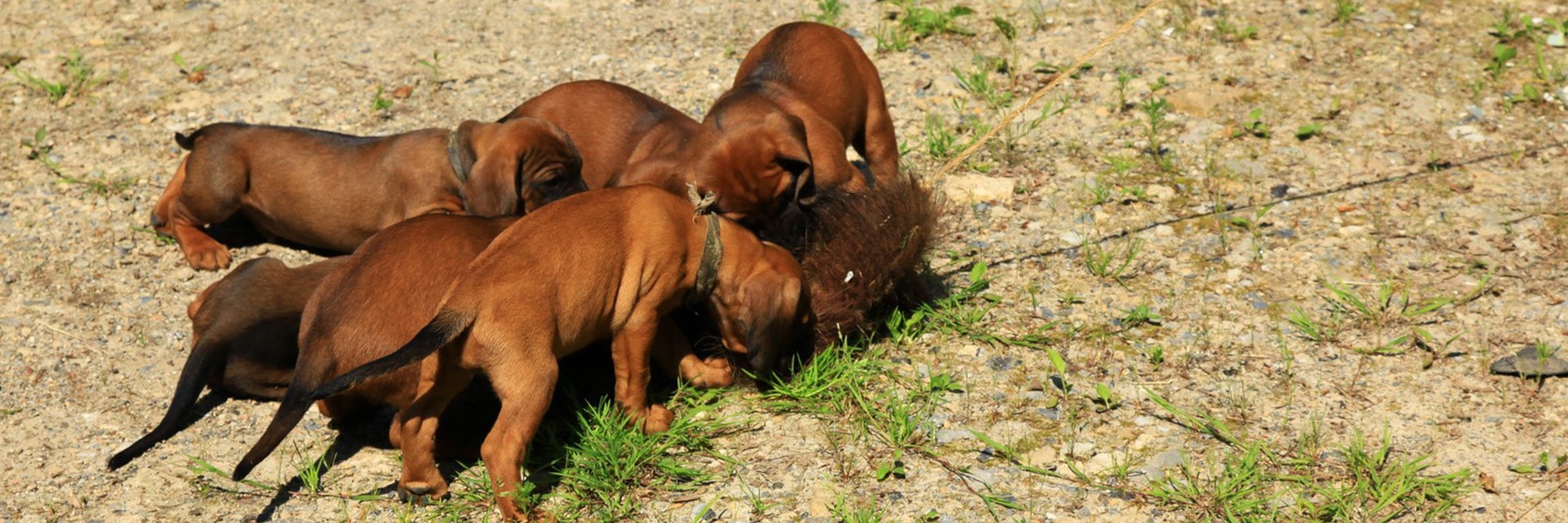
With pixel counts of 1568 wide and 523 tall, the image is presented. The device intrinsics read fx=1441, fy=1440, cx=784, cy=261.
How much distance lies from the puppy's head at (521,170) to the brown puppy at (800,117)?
59cm

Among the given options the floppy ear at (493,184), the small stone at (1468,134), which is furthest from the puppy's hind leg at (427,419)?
the small stone at (1468,134)

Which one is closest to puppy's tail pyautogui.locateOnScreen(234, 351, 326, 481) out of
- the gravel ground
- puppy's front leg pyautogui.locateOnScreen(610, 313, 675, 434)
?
the gravel ground

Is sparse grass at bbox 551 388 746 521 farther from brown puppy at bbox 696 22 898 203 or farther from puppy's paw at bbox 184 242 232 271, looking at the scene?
puppy's paw at bbox 184 242 232 271

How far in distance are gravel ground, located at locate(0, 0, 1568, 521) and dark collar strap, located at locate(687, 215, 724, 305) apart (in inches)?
18.7

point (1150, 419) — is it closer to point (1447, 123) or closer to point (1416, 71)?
point (1447, 123)

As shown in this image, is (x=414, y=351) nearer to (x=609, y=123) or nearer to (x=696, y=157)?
(x=696, y=157)

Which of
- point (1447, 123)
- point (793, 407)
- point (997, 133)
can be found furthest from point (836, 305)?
point (1447, 123)

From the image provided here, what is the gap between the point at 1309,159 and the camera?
6520 mm

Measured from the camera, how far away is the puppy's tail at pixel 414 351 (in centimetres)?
395

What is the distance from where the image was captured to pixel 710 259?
4.77 m

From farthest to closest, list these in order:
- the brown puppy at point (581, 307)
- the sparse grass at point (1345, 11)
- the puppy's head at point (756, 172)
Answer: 1. the sparse grass at point (1345, 11)
2. the puppy's head at point (756, 172)
3. the brown puppy at point (581, 307)

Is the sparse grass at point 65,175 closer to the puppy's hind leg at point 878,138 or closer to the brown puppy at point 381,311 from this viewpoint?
the brown puppy at point 381,311

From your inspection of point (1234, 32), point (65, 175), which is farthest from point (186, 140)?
point (1234, 32)

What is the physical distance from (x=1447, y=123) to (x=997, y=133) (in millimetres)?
2110
